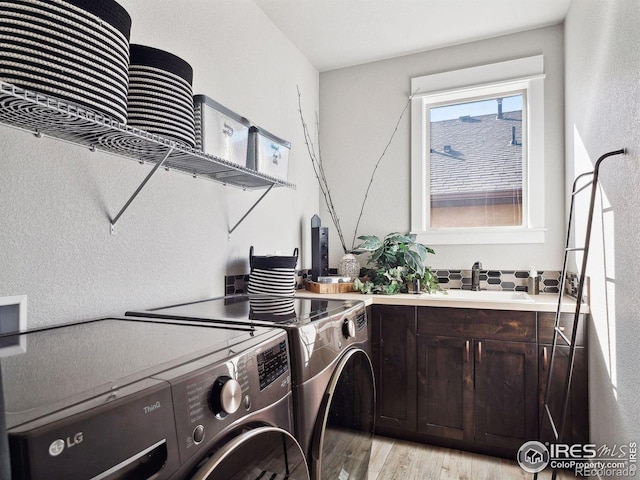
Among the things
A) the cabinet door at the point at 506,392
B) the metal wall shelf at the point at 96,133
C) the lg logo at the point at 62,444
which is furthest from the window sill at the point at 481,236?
A: the lg logo at the point at 62,444

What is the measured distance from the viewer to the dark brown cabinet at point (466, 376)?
2.05 meters

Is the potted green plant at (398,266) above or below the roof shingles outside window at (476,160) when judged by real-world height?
below

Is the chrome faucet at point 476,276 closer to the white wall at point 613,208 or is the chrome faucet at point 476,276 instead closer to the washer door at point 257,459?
the white wall at point 613,208

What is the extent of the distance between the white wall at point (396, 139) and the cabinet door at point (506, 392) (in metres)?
0.74

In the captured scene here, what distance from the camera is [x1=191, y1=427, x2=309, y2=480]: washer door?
71 cm

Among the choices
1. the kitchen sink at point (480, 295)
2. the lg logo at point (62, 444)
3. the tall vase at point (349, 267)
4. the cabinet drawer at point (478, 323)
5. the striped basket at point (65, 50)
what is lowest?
the cabinet drawer at point (478, 323)

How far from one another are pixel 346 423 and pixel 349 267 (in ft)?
5.00

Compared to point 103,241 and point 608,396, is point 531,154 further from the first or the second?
point 103,241

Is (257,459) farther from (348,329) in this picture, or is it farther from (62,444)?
(348,329)

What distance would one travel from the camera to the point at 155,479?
23.7 inches

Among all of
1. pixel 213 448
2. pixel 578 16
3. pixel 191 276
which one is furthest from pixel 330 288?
pixel 578 16

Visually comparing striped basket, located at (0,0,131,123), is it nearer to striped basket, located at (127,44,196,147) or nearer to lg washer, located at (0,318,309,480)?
striped basket, located at (127,44,196,147)

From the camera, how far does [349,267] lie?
283cm

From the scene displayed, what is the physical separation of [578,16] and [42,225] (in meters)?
2.64
